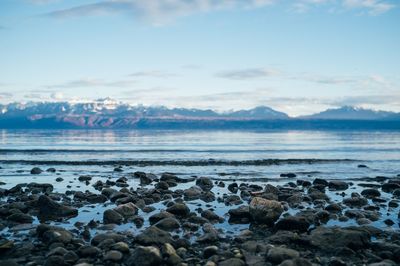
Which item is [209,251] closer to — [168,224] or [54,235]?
[168,224]

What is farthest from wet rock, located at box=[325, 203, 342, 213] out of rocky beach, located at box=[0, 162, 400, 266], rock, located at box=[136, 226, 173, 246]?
rock, located at box=[136, 226, 173, 246]

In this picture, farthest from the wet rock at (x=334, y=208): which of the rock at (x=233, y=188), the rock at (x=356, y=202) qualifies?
the rock at (x=233, y=188)

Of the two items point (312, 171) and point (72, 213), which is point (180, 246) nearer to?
point (72, 213)

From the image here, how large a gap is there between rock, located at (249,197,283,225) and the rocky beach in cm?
4

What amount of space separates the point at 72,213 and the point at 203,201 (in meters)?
6.63

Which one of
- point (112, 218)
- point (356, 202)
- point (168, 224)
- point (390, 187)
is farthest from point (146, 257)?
point (390, 187)

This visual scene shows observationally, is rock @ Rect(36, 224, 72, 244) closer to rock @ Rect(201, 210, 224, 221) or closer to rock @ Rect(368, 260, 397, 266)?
rock @ Rect(201, 210, 224, 221)

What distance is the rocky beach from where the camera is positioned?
11.8 meters

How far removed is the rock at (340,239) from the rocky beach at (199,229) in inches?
1.2

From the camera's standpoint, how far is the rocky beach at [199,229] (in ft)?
38.8

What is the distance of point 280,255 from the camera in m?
11.6

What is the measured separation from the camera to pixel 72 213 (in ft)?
59.5

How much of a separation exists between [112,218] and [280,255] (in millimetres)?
7628

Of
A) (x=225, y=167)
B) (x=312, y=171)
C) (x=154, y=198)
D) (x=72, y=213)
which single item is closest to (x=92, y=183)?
(x=154, y=198)
